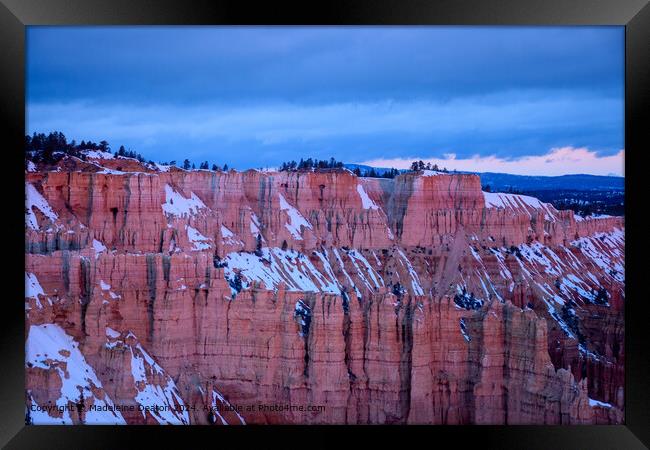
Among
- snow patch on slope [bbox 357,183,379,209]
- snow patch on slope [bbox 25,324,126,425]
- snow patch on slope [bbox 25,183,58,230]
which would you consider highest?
snow patch on slope [bbox 357,183,379,209]

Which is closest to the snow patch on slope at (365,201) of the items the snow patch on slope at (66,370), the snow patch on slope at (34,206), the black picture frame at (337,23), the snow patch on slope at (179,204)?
the snow patch on slope at (179,204)

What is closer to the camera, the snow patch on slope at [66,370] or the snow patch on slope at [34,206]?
the snow patch on slope at [66,370]

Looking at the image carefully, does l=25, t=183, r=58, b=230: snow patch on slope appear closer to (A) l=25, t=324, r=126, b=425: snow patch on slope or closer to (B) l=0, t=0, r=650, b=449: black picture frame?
(B) l=0, t=0, r=650, b=449: black picture frame

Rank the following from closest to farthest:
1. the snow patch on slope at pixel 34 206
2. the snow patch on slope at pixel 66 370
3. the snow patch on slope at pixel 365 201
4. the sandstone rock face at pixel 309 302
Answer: the snow patch on slope at pixel 66 370
the snow patch on slope at pixel 34 206
the sandstone rock face at pixel 309 302
the snow patch on slope at pixel 365 201

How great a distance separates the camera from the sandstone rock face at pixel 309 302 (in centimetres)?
1066

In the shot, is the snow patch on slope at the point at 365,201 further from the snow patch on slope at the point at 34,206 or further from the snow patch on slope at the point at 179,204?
the snow patch on slope at the point at 34,206

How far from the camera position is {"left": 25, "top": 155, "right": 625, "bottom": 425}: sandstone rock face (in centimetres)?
1066

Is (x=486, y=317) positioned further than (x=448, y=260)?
No

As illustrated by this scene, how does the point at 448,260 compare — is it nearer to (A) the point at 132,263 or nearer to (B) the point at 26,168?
(A) the point at 132,263

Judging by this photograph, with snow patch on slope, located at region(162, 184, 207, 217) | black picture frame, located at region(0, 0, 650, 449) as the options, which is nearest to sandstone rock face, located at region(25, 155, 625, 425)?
snow patch on slope, located at region(162, 184, 207, 217)

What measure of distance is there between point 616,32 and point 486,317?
3969 millimetres

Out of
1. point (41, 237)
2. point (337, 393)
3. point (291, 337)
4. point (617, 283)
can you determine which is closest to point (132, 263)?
point (41, 237)

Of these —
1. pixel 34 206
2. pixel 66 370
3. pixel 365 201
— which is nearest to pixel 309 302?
pixel 365 201

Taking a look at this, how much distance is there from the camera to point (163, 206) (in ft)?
42.3
